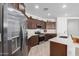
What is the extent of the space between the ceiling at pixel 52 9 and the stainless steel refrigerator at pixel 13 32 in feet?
0.71

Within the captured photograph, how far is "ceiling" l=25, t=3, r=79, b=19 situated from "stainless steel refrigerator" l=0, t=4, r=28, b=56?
0.71 ft

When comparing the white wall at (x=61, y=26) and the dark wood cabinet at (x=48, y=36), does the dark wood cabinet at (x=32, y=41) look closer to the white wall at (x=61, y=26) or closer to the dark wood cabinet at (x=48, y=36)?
the dark wood cabinet at (x=48, y=36)

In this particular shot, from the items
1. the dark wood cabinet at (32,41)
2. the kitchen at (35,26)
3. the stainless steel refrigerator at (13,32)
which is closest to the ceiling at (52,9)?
the kitchen at (35,26)

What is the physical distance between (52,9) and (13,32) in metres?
0.66

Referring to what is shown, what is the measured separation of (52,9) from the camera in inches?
66.8

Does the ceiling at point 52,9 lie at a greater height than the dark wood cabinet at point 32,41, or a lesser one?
greater

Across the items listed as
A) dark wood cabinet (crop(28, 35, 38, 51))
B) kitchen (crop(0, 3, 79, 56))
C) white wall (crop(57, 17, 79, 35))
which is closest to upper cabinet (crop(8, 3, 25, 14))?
kitchen (crop(0, 3, 79, 56))

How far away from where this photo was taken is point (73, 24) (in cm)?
171

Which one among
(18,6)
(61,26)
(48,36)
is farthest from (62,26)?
(18,6)

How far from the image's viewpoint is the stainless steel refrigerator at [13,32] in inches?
60.6

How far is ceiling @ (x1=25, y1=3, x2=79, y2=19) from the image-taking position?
1641 millimetres

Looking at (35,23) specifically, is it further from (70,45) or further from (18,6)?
(70,45)

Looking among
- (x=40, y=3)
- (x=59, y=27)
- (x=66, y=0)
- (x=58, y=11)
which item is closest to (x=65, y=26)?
(x=59, y=27)

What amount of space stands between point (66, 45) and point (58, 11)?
0.71 metres
